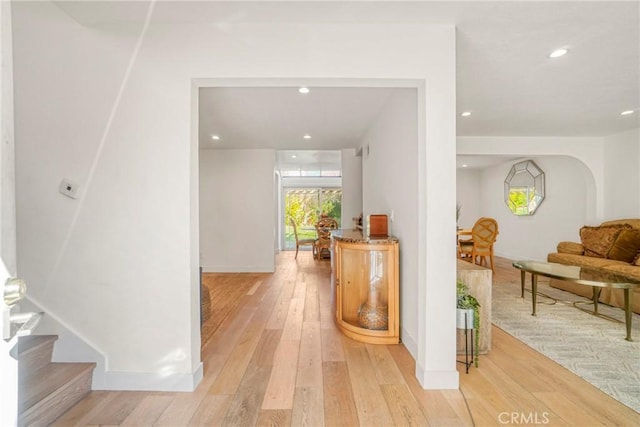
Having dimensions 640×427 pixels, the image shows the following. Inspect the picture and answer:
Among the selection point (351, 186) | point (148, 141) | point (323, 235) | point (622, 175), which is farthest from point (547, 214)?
point (148, 141)

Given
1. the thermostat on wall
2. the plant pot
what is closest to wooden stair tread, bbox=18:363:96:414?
the thermostat on wall

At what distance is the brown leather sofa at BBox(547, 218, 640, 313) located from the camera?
130 inches

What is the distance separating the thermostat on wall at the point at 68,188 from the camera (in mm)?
1851

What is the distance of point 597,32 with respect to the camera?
1932 millimetres

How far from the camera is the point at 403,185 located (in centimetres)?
246

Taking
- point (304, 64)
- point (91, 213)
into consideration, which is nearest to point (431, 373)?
point (304, 64)

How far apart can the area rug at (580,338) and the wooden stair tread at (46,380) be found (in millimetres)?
3429

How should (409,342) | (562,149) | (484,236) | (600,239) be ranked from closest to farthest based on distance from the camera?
(409,342)
(600,239)
(562,149)
(484,236)

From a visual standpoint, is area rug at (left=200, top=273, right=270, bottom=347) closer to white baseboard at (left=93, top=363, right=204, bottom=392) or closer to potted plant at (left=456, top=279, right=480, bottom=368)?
white baseboard at (left=93, top=363, right=204, bottom=392)

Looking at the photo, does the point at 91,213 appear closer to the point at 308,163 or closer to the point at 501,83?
the point at 501,83

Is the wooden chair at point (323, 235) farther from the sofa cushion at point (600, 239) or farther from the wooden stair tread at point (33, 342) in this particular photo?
the wooden stair tread at point (33, 342)

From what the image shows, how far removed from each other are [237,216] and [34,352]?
390cm
